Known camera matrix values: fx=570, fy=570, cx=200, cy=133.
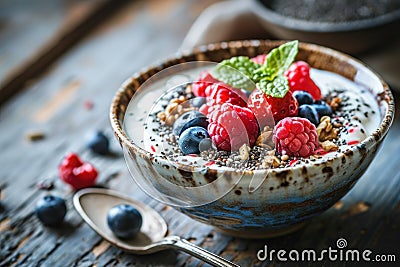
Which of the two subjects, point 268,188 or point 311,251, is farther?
point 311,251

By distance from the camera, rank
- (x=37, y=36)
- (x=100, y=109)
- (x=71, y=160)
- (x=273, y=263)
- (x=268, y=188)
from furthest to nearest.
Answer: (x=37, y=36) → (x=100, y=109) → (x=71, y=160) → (x=273, y=263) → (x=268, y=188)

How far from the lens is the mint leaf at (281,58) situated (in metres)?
1.18

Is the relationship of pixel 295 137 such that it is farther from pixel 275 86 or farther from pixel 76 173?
pixel 76 173

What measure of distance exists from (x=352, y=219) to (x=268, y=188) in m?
0.34

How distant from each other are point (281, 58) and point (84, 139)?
2.07 ft

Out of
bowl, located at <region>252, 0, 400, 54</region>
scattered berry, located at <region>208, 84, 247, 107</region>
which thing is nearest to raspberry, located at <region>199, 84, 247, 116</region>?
scattered berry, located at <region>208, 84, 247, 107</region>

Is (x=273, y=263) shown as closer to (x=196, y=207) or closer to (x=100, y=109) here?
(x=196, y=207)

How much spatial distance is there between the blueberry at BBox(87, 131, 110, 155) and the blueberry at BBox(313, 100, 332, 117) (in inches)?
23.4

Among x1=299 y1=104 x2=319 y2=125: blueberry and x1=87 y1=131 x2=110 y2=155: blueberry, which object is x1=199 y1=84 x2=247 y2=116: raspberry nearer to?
x1=299 y1=104 x2=319 y2=125: blueberry

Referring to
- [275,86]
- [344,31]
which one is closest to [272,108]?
[275,86]

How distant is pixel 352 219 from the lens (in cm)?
122

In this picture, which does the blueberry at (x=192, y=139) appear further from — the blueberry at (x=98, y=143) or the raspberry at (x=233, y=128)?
the blueberry at (x=98, y=143)

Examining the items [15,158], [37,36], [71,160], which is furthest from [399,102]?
[37,36]

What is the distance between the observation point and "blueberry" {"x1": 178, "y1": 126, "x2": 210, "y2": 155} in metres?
1.05
